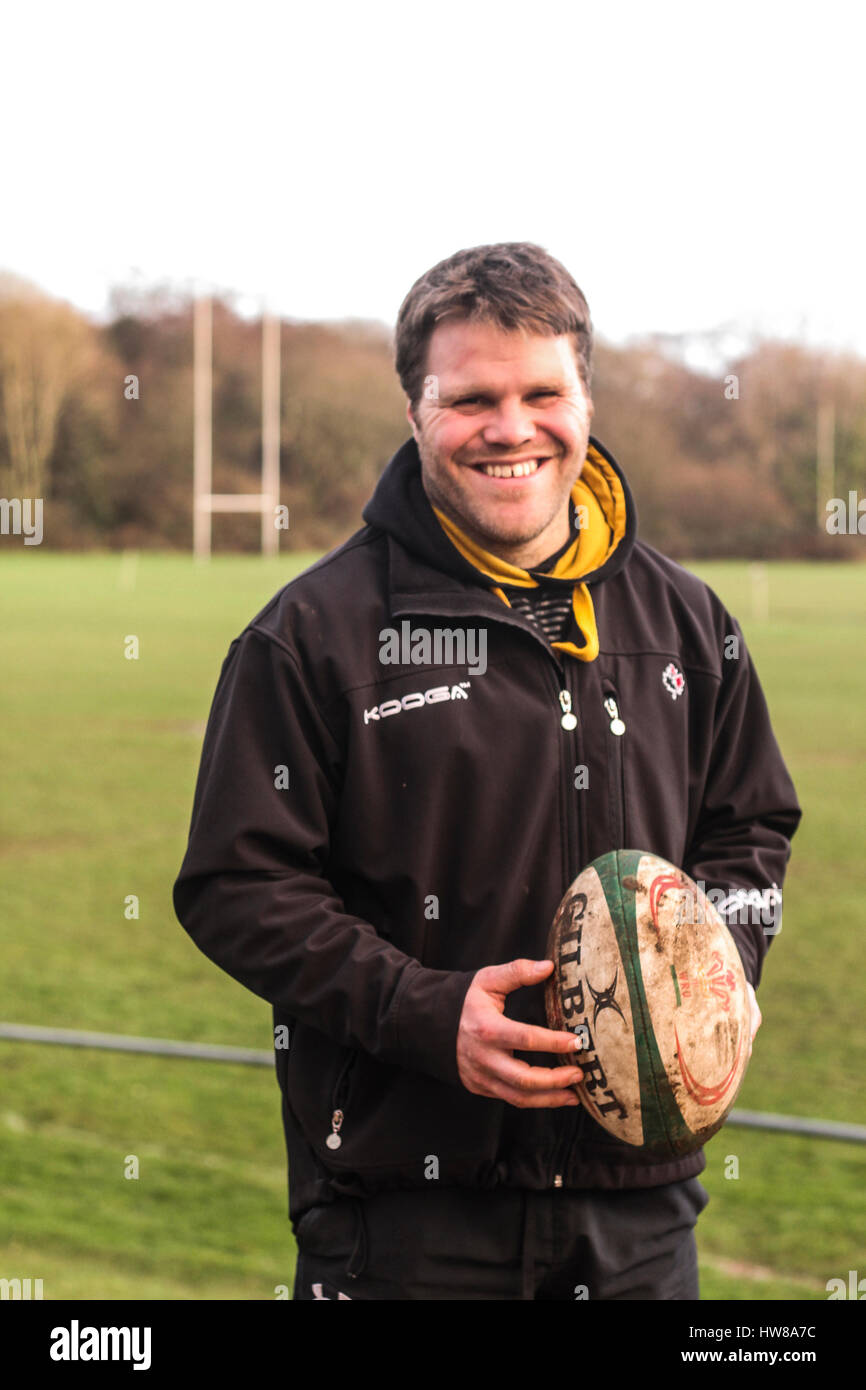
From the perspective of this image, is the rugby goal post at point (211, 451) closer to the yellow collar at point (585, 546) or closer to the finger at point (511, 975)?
the yellow collar at point (585, 546)

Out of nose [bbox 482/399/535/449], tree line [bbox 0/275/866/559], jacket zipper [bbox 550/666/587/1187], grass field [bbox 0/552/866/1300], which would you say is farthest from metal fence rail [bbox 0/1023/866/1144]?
tree line [bbox 0/275/866/559]

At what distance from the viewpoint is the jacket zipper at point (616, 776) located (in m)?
1.74

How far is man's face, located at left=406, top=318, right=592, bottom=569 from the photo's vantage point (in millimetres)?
1715

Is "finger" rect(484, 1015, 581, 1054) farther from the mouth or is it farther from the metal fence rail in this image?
the metal fence rail

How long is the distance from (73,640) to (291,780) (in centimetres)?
2046

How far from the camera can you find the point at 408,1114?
1.67 metres

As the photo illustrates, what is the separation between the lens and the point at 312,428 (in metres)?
33.5

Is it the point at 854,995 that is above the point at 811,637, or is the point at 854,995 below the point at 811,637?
below

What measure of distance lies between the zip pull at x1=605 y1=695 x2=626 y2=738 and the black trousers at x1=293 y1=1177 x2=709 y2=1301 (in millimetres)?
509

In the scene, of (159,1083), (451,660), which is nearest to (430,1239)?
(451,660)

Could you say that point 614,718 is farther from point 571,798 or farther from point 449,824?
point 449,824

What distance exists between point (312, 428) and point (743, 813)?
32253 mm

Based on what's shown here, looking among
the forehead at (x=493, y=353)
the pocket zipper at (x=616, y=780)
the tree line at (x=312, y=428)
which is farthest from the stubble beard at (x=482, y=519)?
the tree line at (x=312, y=428)

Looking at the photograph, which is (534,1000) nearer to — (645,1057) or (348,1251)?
(645,1057)
